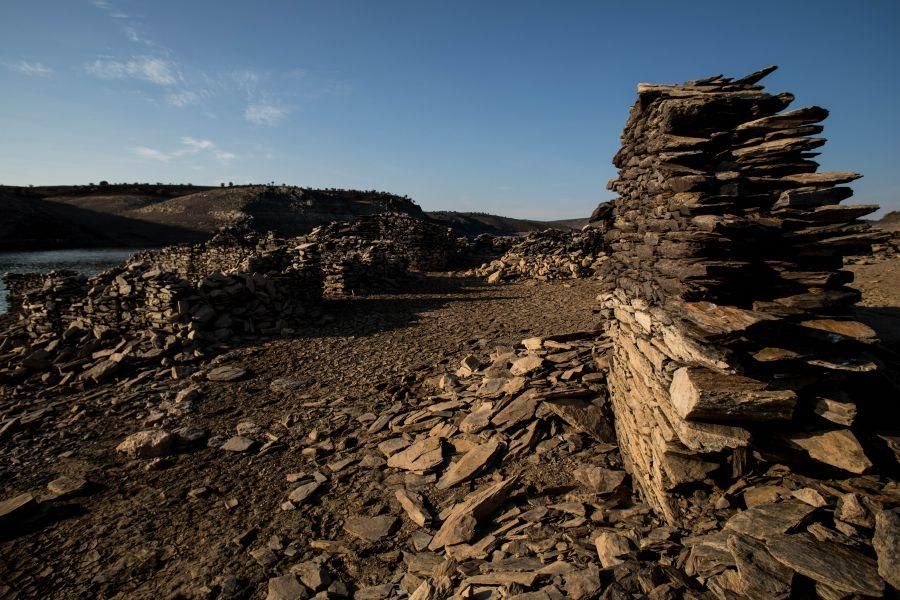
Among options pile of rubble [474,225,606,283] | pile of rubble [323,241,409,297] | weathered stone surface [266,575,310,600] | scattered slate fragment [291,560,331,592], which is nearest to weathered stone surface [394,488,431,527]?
scattered slate fragment [291,560,331,592]

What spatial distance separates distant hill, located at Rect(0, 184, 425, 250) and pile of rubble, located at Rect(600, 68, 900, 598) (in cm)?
4895

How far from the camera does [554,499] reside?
4.45 metres

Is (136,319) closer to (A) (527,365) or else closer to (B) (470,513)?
(A) (527,365)

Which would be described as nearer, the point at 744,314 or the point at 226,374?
the point at 744,314

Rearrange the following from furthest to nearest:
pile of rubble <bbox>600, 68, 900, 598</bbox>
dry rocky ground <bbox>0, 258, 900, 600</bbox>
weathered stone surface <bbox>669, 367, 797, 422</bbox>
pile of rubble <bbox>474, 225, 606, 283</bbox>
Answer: pile of rubble <bbox>474, 225, 606, 283</bbox>, dry rocky ground <bbox>0, 258, 900, 600</bbox>, weathered stone surface <bbox>669, 367, 797, 422</bbox>, pile of rubble <bbox>600, 68, 900, 598</bbox>

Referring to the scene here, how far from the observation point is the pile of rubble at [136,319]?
31.1 ft

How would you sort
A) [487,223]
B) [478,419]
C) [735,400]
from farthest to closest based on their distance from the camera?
[487,223] → [478,419] → [735,400]

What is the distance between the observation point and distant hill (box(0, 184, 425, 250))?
48.3 metres

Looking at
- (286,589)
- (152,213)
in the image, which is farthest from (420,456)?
(152,213)

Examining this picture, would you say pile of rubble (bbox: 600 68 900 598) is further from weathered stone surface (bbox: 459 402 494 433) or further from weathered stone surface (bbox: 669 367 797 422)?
weathered stone surface (bbox: 459 402 494 433)

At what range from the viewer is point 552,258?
65.3ft

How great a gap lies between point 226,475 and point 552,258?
1697cm

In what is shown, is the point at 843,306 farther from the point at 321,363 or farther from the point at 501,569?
the point at 321,363

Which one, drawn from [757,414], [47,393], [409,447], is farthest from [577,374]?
[47,393]
